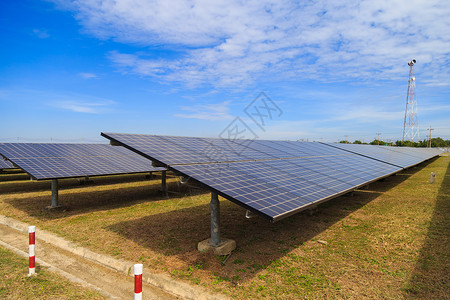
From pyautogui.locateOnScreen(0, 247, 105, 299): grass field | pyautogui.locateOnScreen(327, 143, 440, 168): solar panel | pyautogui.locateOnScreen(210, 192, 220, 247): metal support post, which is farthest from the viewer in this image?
pyautogui.locateOnScreen(327, 143, 440, 168): solar panel

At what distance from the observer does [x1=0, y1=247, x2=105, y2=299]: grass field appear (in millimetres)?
6027

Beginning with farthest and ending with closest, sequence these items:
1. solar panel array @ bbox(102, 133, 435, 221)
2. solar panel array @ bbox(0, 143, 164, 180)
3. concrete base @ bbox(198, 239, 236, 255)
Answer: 1. solar panel array @ bbox(0, 143, 164, 180)
2. concrete base @ bbox(198, 239, 236, 255)
3. solar panel array @ bbox(102, 133, 435, 221)

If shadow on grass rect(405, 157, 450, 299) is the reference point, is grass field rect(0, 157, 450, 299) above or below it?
below

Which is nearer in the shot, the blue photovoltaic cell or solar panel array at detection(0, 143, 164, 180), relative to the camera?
the blue photovoltaic cell

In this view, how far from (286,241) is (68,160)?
15563 mm

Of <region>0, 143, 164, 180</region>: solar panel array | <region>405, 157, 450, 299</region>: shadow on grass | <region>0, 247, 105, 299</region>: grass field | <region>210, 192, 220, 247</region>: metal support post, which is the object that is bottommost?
<region>0, 247, 105, 299</region>: grass field

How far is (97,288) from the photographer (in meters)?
6.50

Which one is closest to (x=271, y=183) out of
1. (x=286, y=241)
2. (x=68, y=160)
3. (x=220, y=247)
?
(x=286, y=241)

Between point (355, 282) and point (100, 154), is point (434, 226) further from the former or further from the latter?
point (100, 154)

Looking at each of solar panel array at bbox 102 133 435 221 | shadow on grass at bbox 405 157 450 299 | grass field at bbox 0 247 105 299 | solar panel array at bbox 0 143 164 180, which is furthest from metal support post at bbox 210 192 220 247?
solar panel array at bbox 0 143 164 180

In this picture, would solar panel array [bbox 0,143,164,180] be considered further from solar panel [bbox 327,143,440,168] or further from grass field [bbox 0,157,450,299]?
solar panel [bbox 327,143,440,168]

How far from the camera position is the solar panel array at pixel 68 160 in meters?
15.1

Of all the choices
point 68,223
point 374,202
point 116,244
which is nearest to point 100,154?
point 68,223

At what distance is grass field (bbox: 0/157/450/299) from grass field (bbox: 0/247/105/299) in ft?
5.40
